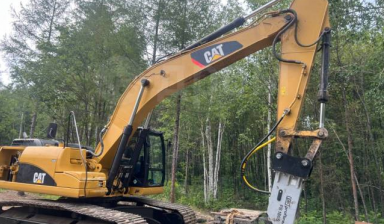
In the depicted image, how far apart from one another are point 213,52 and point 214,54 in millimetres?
35

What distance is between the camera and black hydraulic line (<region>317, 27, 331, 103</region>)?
3.70 m

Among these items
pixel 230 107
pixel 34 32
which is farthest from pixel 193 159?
pixel 34 32

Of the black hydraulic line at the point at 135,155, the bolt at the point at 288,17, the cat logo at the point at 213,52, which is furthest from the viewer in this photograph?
the black hydraulic line at the point at 135,155

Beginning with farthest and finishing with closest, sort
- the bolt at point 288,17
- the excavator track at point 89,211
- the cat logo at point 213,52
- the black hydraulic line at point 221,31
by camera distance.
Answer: the black hydraulic line at point 221,31, the cat logo at point 213,52, the excavator track at point 89,211, the bolt at point 288,17

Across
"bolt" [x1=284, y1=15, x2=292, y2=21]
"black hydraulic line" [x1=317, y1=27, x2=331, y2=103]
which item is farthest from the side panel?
"bolt" [x1=284, y1=15, x2=292, y2=21]

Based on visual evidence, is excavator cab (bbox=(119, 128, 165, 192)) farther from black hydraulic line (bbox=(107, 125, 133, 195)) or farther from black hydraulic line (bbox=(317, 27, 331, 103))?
black hydraulic line (bbox=(317, 27, 331, 103))

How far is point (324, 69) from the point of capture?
3.83 metres

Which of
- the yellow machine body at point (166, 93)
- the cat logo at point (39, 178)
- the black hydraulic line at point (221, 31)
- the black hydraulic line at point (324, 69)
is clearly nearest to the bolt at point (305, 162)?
the yellow machine body at point (166, 93)

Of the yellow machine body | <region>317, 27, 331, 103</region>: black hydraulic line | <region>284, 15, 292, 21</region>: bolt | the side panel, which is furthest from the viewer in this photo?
the side panel

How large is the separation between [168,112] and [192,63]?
8.03 m

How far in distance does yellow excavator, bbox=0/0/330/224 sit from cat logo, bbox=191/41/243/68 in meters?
0.01

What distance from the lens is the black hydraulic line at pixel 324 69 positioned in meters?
3.70

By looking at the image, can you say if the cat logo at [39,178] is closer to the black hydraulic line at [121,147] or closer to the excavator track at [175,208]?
the black hydraulic line at [121,147]

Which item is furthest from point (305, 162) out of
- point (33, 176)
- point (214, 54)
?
point (33, 176)
